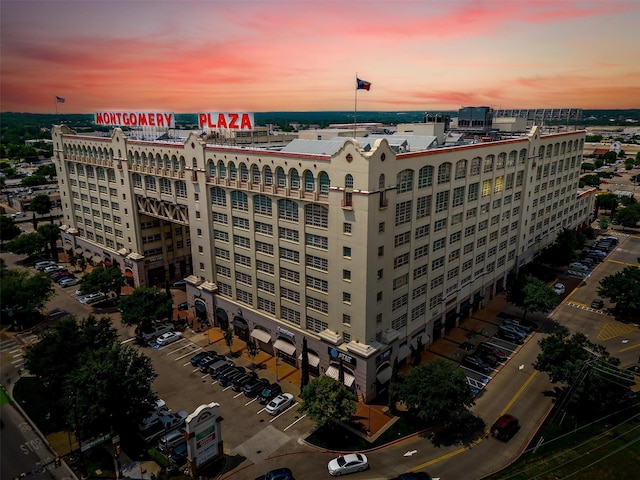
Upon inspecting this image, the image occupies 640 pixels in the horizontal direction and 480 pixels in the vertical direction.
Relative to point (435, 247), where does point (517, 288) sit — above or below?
below

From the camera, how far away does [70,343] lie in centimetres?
5719

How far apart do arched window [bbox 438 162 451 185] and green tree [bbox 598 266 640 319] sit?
43.2m

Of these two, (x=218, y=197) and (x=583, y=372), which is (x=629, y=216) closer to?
(x=583, y=372)

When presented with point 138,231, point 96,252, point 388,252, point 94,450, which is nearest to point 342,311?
point 388,252

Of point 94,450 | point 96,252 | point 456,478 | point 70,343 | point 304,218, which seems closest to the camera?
point 456,478

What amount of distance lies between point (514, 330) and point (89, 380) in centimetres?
6697

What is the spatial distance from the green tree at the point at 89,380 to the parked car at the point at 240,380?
43.3ft

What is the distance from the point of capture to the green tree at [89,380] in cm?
4797

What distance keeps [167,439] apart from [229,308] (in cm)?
2771

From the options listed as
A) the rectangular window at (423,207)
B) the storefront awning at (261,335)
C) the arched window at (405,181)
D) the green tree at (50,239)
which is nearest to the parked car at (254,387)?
the storefront awning at (261,335)

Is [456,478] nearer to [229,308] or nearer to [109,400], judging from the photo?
[109,400]

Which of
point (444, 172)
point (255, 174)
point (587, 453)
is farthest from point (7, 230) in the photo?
point (587, 453)

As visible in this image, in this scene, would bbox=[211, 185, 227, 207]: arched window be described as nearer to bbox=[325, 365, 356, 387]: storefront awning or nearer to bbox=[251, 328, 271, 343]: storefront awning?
bbox=[251, 328, 271, 343]: storefront awning

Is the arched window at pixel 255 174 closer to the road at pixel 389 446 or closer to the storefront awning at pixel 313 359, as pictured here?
the storefront awning at pixel 313 359
